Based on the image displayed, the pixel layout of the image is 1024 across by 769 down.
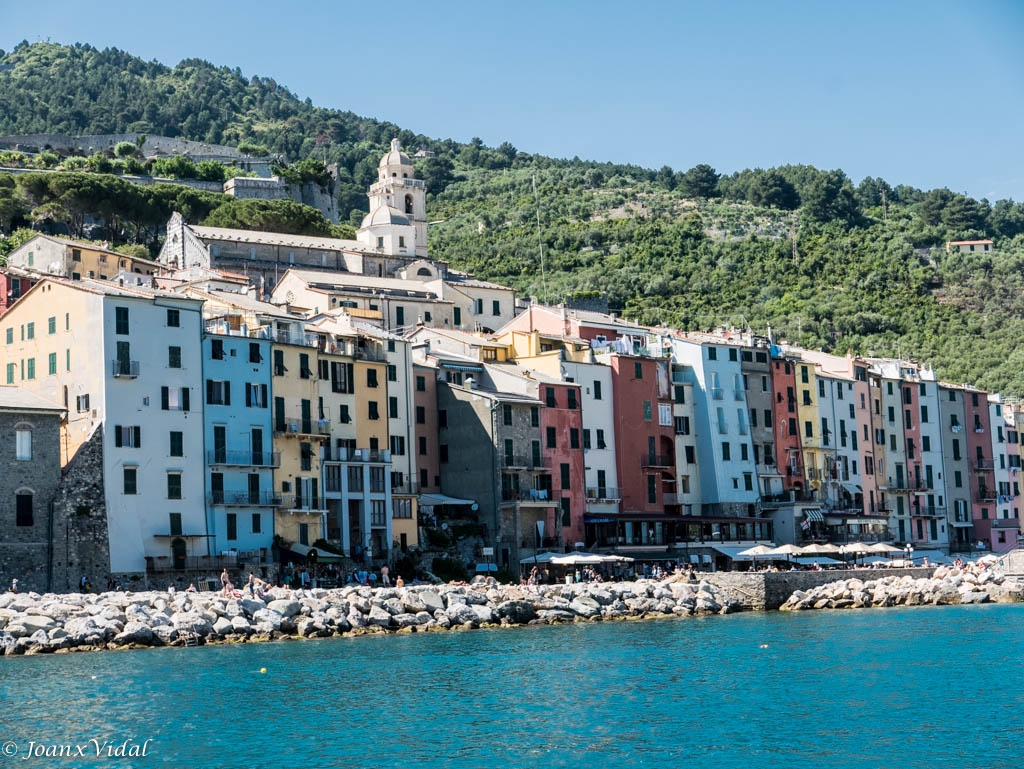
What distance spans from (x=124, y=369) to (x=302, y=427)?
28.1ft

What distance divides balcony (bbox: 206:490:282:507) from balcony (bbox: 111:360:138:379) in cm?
532

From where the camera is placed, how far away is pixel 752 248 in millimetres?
135125

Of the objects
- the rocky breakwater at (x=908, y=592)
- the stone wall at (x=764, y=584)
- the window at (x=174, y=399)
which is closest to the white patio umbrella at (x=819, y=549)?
the rocky breakwater at (x=908, y=592)

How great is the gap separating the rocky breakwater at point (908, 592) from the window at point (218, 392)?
76.7 feet

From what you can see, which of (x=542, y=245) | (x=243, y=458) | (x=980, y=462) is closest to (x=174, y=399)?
(x=243, y=458)

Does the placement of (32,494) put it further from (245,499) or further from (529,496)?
(529,496)

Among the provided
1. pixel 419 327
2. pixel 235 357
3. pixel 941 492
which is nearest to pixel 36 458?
pixel 235 357

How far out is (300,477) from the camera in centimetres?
6156

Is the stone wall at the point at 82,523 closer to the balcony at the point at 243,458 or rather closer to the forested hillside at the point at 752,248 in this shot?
the balcony at the point at 243,458

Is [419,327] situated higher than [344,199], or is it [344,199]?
[344,199]

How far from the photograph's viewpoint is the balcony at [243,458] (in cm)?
5812

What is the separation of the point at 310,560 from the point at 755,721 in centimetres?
2867

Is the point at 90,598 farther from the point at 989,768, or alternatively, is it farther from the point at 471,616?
the point at 989,768

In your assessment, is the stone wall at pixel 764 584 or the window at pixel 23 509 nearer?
the window at pixel 23 509
